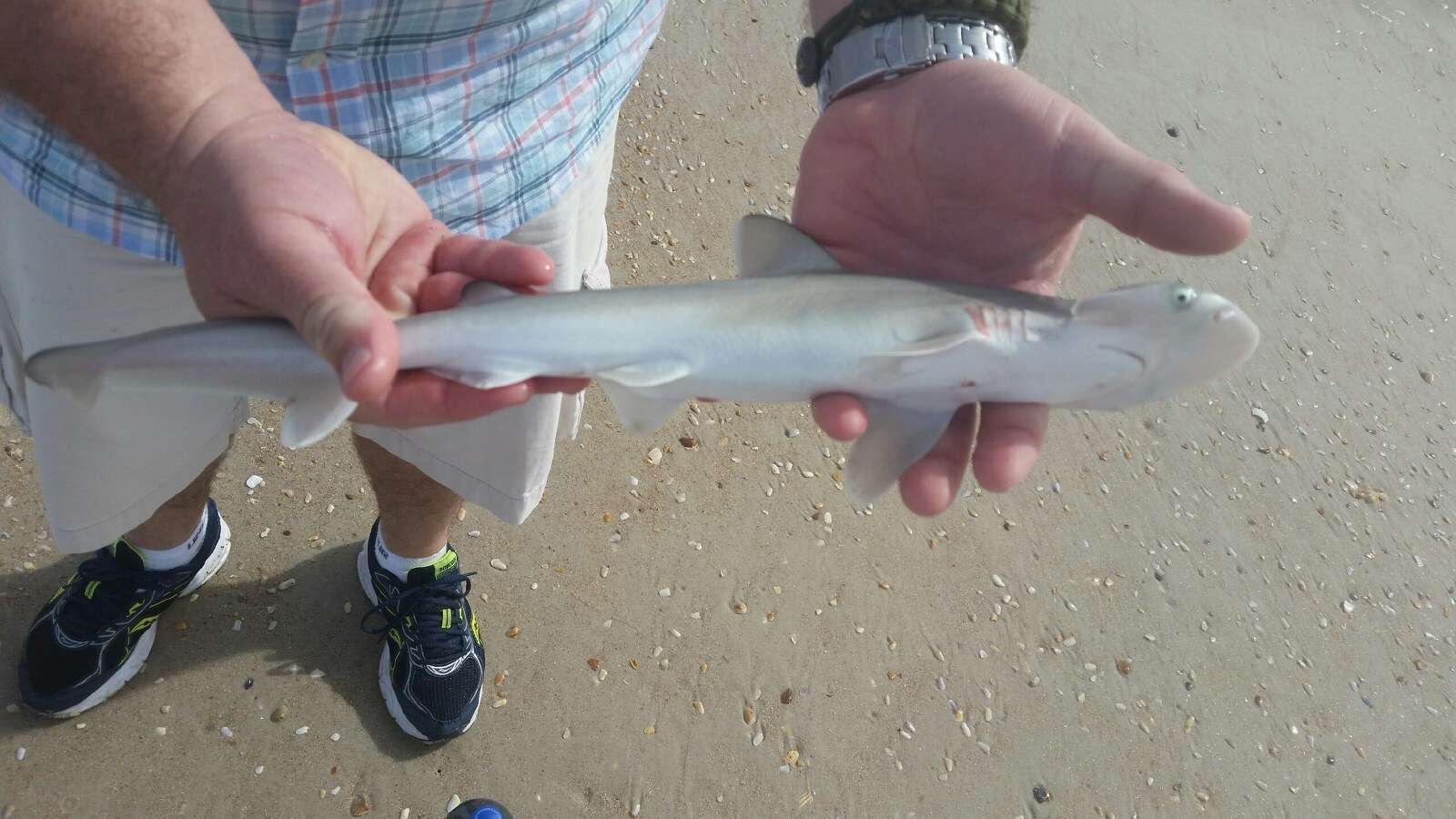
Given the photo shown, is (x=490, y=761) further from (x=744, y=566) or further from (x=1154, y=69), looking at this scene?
(x=1154, y=69)

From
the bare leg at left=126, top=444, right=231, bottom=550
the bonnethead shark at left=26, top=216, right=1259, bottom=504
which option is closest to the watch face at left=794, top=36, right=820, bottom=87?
the bonnethead shark at left=26, top=216, right=1259, bottom=504

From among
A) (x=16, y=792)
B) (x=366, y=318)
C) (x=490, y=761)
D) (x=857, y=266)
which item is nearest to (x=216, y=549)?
(x=16, y=792)

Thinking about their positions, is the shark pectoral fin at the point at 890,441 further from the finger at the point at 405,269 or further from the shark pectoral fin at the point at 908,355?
the finger at the point at 405,269

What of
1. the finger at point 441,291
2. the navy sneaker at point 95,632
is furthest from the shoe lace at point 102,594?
the finger at point 441,291

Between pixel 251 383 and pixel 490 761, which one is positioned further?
pixel 490 761

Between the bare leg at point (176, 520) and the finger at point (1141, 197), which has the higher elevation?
the finger at point (1141, 197)

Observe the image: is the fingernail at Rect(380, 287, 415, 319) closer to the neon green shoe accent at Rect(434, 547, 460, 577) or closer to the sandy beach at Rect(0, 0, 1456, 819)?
the neon green shoe accent at Rect(434, 547, 460, 577)
